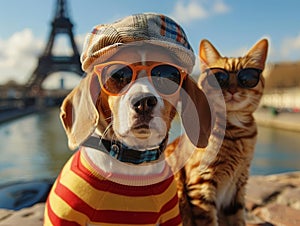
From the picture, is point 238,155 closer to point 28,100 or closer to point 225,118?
point 225,118

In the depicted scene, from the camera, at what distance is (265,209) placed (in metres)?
2.35

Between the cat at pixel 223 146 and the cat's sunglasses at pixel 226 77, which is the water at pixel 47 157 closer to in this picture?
the cat at pixel 223 146

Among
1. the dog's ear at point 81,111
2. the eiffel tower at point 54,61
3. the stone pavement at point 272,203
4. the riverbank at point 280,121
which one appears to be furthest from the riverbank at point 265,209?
the eiffel tower at point 54,61

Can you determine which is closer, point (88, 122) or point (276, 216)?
point (88, 122)

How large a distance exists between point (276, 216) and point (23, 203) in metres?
1.71

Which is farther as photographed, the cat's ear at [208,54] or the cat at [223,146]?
the cat's ear at [208,54]

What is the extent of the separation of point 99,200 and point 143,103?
0.37m

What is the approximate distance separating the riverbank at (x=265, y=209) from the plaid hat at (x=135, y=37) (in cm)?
119

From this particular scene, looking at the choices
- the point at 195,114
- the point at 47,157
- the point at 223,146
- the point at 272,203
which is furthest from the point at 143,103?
the point at 47,157

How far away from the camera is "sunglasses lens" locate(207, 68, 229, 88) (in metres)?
A: 1.63

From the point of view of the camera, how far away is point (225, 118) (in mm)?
1627

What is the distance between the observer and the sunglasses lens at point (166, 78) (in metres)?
1.17

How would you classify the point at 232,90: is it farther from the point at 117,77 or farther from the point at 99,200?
the point at 99,200

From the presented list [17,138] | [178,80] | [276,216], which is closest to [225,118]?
[178,80]
